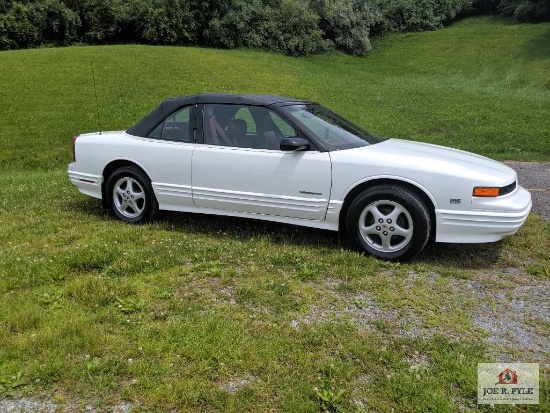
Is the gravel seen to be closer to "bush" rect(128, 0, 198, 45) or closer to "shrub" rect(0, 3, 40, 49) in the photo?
"shrub" rect(0, 3, 40, 49)

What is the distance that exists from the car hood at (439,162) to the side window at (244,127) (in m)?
0.84

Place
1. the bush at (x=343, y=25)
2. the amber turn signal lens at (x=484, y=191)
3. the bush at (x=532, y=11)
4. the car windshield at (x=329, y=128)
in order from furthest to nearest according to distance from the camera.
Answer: the bush at (x=532, y=11), the bush at (x=343, y=25), the car windshield at (x=329, y=128), the amber turn signal lens at (x=484, y=191)

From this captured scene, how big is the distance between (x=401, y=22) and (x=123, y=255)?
1699 inches

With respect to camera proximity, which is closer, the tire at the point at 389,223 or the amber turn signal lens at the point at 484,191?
the amber turn signal lens at the point at 484,191

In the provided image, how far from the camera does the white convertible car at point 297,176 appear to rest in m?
4.30

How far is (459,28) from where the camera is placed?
4144cm

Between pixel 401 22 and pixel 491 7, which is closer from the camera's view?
pixel 401 22

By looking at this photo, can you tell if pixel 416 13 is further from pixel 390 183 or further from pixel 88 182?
pixel 390 183

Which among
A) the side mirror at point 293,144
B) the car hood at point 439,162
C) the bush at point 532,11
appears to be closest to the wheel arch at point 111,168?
the side mirror at point 293,144

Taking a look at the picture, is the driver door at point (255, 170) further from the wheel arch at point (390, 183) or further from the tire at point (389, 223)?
the tire at point (389, 223)

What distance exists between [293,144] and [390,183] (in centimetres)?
97

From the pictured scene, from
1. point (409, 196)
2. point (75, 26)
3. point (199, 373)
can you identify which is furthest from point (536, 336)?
point (75, 26)

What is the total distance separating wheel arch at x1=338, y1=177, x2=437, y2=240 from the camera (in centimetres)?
437

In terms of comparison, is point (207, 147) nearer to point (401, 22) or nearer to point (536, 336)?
point (536, 336)
